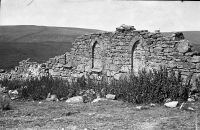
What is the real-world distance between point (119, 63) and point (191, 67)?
3.65 meters

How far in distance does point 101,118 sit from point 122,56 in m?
6.49

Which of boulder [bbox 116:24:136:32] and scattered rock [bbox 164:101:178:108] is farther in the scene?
boulder [bbox 116:24:136:32]

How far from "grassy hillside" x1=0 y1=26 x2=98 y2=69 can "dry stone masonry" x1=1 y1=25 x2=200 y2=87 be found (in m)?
14.6

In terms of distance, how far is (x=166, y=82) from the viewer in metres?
10.7

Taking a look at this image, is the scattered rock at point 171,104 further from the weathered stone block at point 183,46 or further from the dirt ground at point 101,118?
the weathered stone block at point 183,46

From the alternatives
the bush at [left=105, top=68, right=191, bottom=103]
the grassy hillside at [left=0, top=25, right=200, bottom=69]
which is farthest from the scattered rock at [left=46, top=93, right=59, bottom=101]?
the grassy hillside at [left=0, top=25, right=200, bottom=69]

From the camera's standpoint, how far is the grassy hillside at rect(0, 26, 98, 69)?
3356 cm

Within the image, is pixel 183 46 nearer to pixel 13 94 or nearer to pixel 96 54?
pixel 96 54

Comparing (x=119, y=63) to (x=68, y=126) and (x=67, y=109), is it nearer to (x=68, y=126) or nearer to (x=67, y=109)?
(x=67, y=109)

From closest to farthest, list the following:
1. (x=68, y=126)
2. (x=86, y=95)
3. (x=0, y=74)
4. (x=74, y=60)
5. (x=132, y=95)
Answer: (x=68, y=126) → (x=132, y=95) → (x=86, y=95) → (x=74, y=60) → (x=0, y=74)

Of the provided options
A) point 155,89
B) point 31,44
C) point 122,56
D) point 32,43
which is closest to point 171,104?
point 155,89

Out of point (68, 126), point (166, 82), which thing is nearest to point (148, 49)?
point (166, 82)

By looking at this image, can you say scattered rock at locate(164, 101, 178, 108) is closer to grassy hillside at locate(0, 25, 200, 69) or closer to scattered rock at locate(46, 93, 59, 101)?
scattered rock at locate(46, 93, 59, 101)

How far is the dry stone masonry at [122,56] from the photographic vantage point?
11852 millimetres
